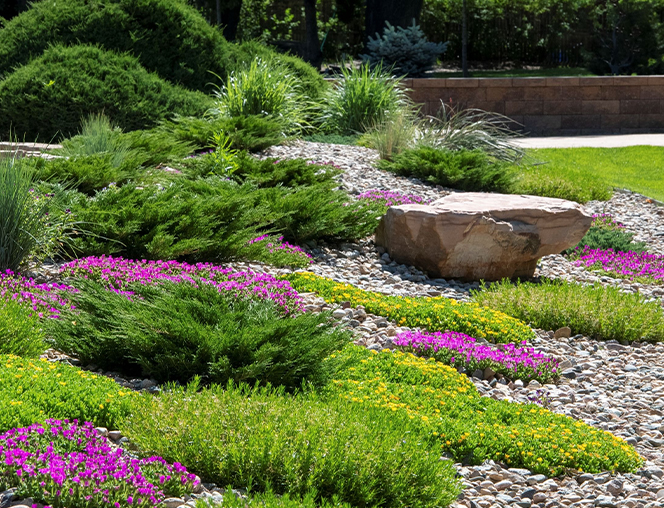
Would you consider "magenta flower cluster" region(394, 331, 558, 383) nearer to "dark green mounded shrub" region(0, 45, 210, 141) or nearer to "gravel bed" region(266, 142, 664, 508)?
"gravel bed" region(266, 142, 664, 508)

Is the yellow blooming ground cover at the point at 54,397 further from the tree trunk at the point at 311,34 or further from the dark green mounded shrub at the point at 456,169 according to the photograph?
the tree trunk at the point at 311,34

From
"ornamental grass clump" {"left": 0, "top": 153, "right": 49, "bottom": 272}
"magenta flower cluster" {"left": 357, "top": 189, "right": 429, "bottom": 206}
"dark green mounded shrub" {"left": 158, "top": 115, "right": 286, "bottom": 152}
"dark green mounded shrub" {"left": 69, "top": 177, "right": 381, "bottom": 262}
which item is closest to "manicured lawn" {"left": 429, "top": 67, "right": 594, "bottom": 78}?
"dark green mounded shrub" {"left": 158, "top": 115, "right": 286, "bottom": 152}

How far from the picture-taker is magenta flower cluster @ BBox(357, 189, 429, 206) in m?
8.34

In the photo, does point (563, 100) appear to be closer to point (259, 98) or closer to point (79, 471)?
point (259, 98)

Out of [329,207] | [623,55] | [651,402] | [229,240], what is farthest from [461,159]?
[623,55]

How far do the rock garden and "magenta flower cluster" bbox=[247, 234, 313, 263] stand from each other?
0.05m

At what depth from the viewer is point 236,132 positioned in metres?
9.54

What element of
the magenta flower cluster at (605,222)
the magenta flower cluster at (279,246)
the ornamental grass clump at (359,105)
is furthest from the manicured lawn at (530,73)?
the magenta flower cluster at (279,246)

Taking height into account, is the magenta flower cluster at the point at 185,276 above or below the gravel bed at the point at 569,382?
above

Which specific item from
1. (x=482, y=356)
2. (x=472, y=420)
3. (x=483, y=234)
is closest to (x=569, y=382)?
(x=482, y=356)

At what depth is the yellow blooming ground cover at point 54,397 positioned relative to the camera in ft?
9.32

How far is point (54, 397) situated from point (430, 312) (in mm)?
2866

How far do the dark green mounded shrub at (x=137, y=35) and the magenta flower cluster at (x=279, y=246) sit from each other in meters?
6.60

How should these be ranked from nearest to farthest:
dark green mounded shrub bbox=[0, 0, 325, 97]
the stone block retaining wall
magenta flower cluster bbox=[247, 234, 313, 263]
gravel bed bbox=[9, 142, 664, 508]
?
gravel bed bbox=[9, 142, 664, 508] < magenta flower cluster bbox=[247, 234, 313, 263] < dark green mounded shrub bbox=[0, 0, 325, 97] < the stone block retaining wall
